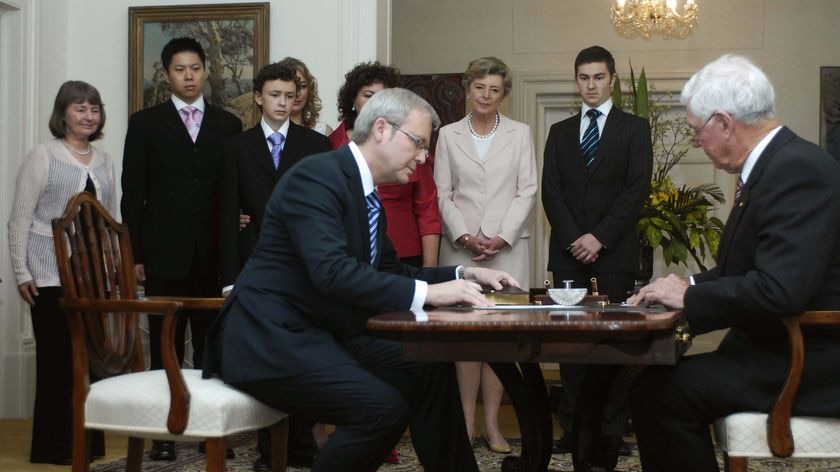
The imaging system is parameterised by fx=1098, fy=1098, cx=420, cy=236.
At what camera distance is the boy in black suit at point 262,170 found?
466cm

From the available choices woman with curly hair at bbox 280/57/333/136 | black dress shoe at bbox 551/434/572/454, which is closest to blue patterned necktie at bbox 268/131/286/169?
woman with curly hair at bbox 280/57/333/136

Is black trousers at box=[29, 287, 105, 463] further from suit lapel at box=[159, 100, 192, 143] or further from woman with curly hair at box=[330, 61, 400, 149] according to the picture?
woman with curly hair at box=[330, 61, 400, 149]

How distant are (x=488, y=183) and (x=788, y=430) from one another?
8.43 feet

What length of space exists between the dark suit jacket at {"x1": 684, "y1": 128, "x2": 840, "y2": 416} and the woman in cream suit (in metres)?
2.15

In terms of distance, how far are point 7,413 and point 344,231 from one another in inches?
158

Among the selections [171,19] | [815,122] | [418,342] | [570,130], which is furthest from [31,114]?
[815,122]

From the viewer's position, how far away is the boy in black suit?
4.66 meters

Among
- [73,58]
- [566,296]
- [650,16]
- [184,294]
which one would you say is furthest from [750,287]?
[650,16]

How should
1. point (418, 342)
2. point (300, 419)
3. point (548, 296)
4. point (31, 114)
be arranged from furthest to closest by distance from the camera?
point (31, 114) → point (300, 419) → point (548, 296) → point (418, 342)

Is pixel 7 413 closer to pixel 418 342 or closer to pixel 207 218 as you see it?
pixel 207 218

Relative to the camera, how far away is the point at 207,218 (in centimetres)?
490

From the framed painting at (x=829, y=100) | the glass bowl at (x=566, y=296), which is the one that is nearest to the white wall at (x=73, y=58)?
the glass bowl at (x=566, y=296)

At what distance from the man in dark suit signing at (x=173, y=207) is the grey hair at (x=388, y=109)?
5.82 ft

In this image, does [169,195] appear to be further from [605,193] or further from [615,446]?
[615,446]
